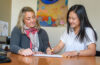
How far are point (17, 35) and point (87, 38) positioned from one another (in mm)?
793

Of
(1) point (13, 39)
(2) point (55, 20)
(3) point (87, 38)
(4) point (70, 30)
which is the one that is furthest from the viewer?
(2) point (55, 20)

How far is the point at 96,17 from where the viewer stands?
2881 millimetres

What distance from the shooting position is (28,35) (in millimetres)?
1976

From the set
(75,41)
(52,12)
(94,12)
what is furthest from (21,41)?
(94,12)

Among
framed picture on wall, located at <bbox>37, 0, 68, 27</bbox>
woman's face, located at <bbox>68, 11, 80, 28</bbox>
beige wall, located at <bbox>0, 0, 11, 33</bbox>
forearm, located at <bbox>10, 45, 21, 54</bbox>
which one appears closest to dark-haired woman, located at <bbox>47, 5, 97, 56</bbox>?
woman's face, located at <bbox>68, 11, 80, 28</bbox>

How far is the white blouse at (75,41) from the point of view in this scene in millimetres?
1779

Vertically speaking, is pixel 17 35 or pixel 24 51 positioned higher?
pixel 17 35

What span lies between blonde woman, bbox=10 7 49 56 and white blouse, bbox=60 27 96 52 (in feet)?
0.94

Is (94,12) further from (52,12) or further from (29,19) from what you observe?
(29,19)

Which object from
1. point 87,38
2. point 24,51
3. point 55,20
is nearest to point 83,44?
point 87,38

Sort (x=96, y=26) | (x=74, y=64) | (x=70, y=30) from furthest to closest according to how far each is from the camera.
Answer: (x=96, y=26) < (x=70, y=30) < (x=74, y=64)

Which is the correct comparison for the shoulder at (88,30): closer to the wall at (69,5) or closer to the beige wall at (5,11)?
the wall at (69,5)

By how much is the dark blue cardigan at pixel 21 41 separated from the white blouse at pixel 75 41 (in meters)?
0.26

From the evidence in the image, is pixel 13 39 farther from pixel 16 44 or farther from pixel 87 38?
pixel 87 38
